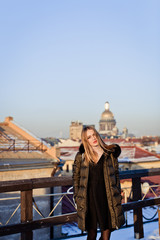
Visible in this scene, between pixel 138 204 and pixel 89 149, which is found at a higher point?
pixel 89 149

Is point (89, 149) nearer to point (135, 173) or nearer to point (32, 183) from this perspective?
point (32, 183)

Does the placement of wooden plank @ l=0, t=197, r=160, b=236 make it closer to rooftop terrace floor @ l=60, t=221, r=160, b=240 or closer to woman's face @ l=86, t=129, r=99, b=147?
rooftop terrace floor @ l=60, t=221, r=160, b=240

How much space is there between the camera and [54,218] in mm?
3189

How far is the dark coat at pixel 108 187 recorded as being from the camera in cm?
266

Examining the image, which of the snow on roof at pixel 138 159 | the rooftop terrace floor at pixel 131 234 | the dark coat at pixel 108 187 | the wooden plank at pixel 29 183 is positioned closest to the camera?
the dark coat at pixel 108 187

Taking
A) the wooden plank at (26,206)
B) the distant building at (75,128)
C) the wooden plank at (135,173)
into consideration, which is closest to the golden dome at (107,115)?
the distant building at (75,128)

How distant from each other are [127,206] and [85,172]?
1350 mm

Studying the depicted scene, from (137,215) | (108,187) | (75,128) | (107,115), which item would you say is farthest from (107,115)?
(108,187)

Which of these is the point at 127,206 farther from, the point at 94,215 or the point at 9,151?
the point at 9,151

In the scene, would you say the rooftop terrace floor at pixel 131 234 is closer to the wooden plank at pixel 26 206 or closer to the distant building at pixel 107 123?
the wooden plank at pixel 26 206

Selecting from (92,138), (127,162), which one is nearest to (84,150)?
(92,138)

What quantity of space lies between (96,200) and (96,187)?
140 millimetres

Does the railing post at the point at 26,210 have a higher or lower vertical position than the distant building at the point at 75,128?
lower

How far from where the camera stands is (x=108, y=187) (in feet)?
8.82
